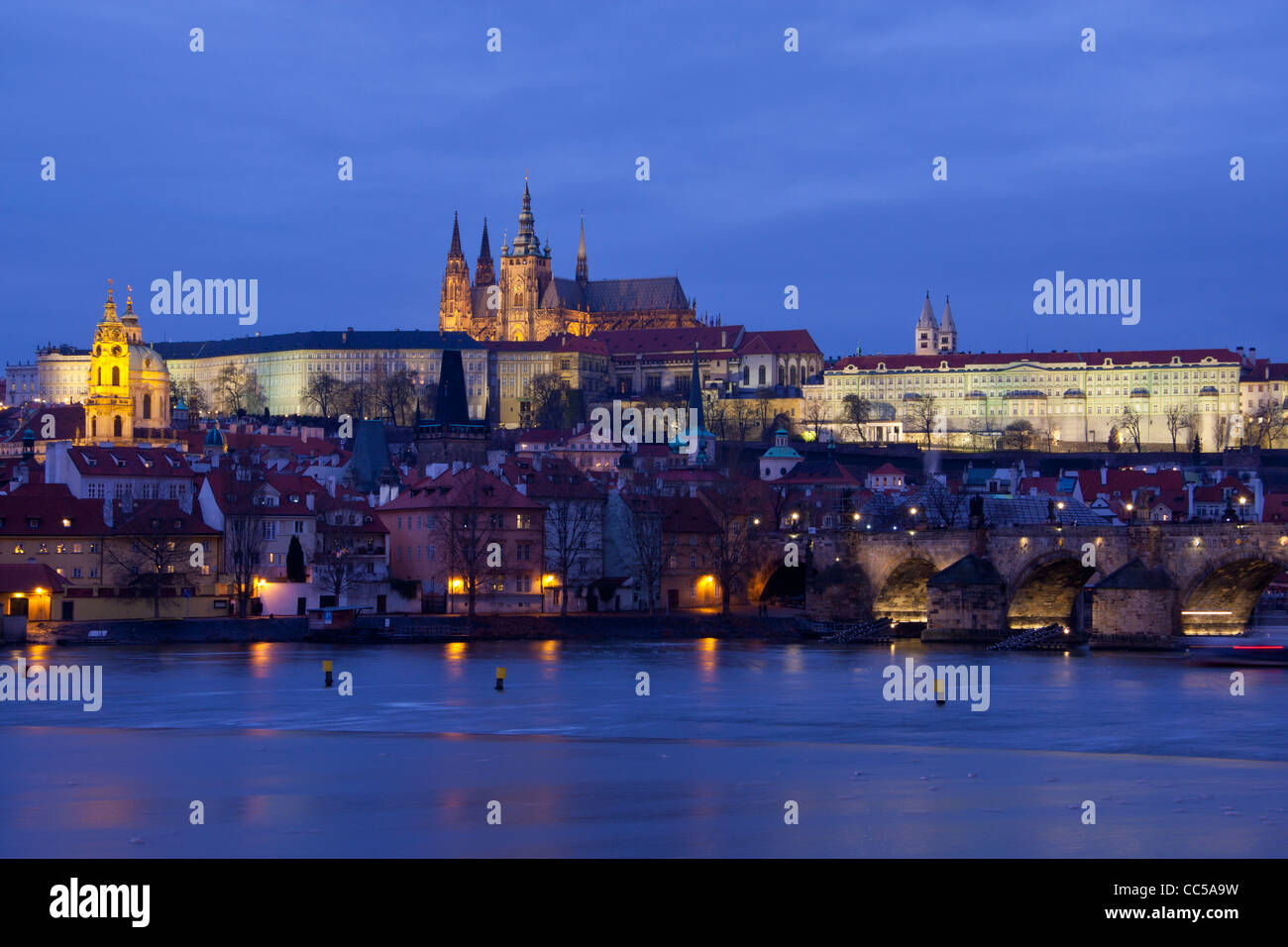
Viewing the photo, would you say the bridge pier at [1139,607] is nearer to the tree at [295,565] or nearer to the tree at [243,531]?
the tree at [295,565]

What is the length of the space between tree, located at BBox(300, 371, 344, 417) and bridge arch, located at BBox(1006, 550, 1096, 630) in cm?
11752

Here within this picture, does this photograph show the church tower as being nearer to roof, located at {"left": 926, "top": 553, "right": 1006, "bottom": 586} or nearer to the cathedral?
the cathedral

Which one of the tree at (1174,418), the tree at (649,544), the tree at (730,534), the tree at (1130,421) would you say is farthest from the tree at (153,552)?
the tree at (1130,421)

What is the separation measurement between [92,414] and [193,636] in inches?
2127

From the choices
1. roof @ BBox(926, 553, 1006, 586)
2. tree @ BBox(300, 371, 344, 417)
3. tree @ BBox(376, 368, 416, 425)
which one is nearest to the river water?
roof @ BBox(926, 553, 1006, 586)

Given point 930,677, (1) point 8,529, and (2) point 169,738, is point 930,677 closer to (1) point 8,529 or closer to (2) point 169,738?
(2) point 169,738

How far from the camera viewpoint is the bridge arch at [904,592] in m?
62.8

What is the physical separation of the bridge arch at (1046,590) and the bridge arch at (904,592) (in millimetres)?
4520

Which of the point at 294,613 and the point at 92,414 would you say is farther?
the point at 92,414

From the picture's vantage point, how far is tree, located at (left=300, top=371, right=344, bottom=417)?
17350 cm
